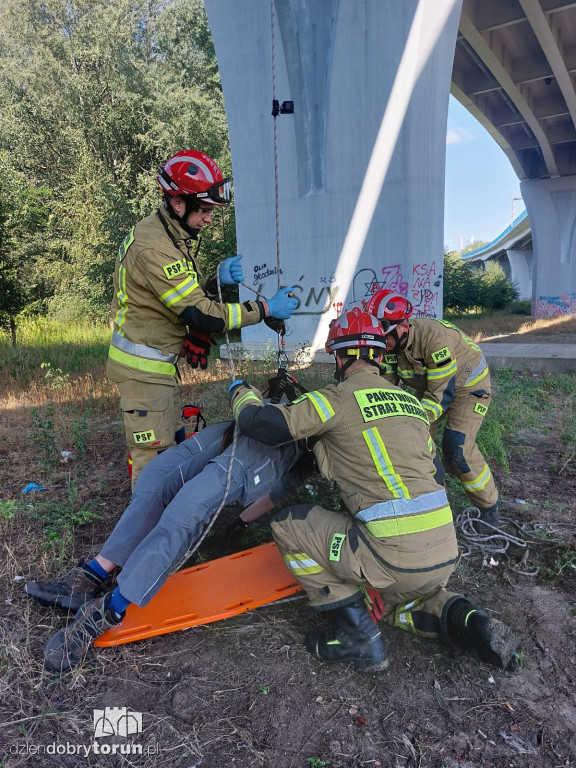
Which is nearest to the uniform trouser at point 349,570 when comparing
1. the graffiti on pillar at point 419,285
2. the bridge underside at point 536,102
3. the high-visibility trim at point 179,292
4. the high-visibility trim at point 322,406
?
the high-visibility trim at point 322,406

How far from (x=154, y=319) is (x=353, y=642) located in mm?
2134

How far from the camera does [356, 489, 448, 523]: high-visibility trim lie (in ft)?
7.61

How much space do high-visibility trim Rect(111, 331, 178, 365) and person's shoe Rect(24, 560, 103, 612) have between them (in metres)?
1.26

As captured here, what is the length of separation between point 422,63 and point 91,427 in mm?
8383

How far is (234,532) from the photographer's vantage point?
11.0ft

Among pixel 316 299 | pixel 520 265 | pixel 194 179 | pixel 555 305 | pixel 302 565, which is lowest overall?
pixel 555 305

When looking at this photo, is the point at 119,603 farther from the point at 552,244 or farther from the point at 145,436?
the point at 552,244

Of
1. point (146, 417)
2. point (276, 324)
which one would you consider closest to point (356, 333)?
point (276, 324)

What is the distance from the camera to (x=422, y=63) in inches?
366

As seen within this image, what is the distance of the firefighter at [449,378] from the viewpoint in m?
3.73

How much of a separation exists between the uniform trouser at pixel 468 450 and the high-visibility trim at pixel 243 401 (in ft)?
5.97

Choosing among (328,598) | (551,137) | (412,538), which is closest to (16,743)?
(328,598)

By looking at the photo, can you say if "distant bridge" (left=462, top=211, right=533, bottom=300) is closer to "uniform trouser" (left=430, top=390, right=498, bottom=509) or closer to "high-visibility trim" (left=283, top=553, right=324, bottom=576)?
"uniform trouser" (left=430, top=390, right=498, bottom=509)

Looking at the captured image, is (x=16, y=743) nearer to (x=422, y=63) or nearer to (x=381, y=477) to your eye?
(x=381, y=477)
